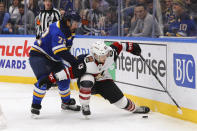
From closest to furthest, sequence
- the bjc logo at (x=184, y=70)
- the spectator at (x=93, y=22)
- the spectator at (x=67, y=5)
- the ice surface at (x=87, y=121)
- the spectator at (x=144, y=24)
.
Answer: the ice surface at (x=87, y=121) < the bjc logo at (x=184, y=70) < the spectator at (x=144, y=24) < the spectator at (x=93, y=22) < the spectator at (x=67, y=5)

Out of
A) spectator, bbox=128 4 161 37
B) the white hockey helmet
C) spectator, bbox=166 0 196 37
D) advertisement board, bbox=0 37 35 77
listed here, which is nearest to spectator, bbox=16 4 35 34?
advertisement board, bbox=0 37 35 77

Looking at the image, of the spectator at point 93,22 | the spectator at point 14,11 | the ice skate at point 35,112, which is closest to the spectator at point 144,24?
the spectator at point 93,22

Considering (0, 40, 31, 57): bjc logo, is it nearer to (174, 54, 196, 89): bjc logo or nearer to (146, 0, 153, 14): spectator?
(146, 0, 153, 14): spectator

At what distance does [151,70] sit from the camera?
5.04m

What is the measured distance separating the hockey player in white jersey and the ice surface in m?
0.17

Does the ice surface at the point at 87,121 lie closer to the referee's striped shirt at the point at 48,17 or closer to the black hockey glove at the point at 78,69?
the black hockey glove at the point at 78,69

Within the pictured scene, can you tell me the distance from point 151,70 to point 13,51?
372 centimetres

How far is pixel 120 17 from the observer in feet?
21.9

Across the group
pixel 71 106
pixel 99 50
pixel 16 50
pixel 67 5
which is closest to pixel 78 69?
pixel 99 50

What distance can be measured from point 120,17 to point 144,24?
2.28 ft

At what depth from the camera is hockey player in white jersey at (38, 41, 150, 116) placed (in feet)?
15.0

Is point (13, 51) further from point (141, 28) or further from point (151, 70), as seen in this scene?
point (151, 70)

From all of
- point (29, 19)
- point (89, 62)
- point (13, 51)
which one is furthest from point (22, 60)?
point (89, 62)

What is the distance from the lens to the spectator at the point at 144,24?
19.2 ft
